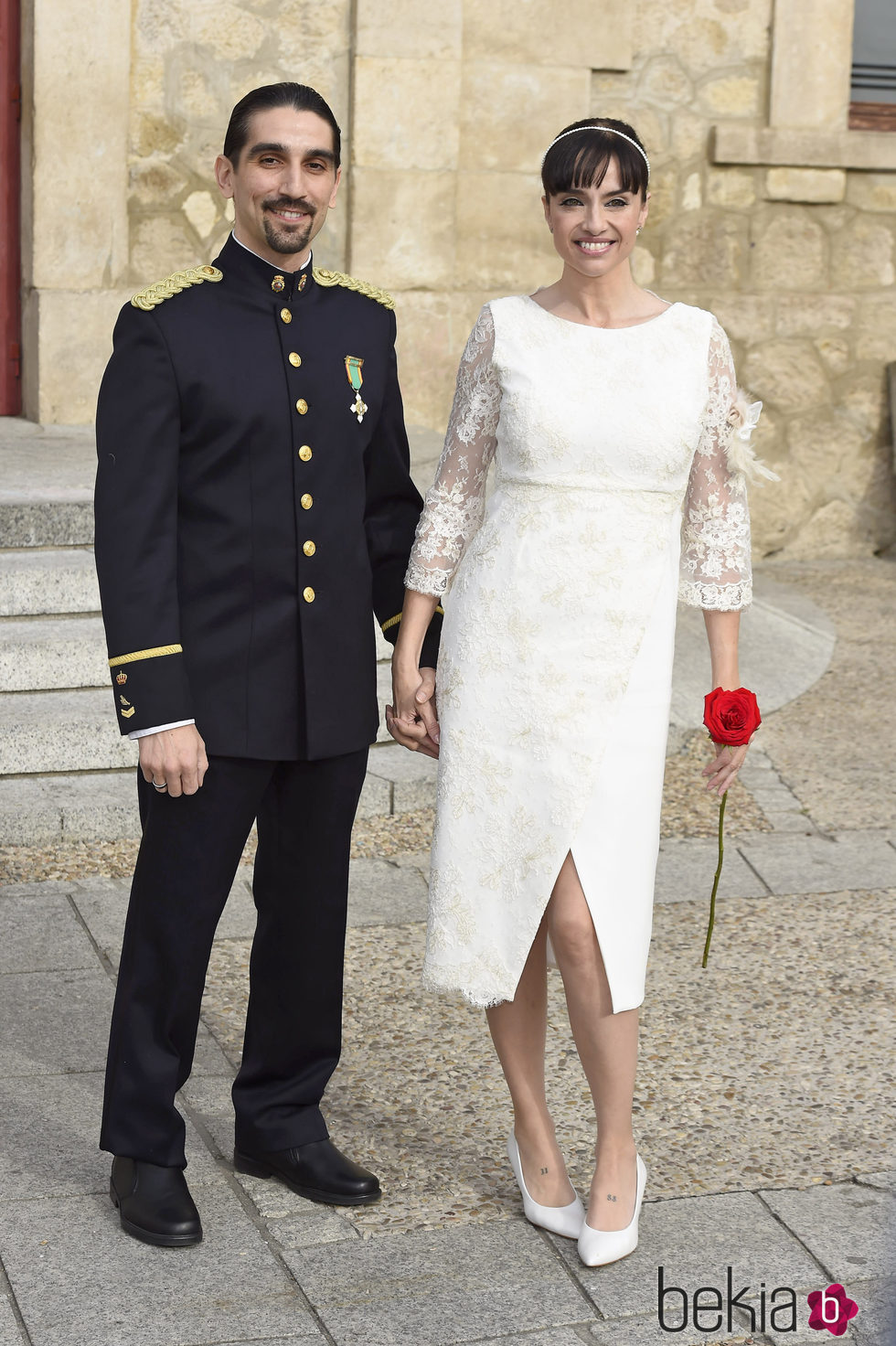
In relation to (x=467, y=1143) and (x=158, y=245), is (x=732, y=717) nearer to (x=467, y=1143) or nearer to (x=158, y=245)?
(x=467, y=1143)

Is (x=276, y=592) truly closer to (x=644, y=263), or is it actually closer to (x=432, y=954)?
(x=432, y=954)

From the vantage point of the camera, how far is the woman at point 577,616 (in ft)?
9.14

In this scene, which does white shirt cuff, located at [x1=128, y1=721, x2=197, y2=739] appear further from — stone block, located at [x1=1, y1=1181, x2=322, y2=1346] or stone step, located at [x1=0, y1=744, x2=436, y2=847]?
stone step, located at [x1=0, y1=744, x2=436, y2=847]

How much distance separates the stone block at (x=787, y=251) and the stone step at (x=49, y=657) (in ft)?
13.9

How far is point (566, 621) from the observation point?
2838 mm

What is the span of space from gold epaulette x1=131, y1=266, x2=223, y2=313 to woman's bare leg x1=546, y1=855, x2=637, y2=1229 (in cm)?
111

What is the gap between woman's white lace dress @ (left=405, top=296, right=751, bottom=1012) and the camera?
2797 mm

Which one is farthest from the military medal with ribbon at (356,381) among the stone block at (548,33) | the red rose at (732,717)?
the stone block at (548,33)

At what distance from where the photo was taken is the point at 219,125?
287 inches

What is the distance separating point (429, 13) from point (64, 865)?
443 cm

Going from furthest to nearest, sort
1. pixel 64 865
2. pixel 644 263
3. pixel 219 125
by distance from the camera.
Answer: pixel 644 263 < pixel 219 125 < pixel 64 865

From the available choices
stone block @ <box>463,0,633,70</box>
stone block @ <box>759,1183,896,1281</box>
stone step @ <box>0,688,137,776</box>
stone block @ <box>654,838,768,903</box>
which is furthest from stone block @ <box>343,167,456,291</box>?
stone block @ <box>759,1183,896,1281</box>

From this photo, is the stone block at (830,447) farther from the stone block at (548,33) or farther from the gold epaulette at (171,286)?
the gold epaulette at (171,286)

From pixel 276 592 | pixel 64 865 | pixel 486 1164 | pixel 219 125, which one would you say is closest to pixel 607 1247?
pixel 486 1164
